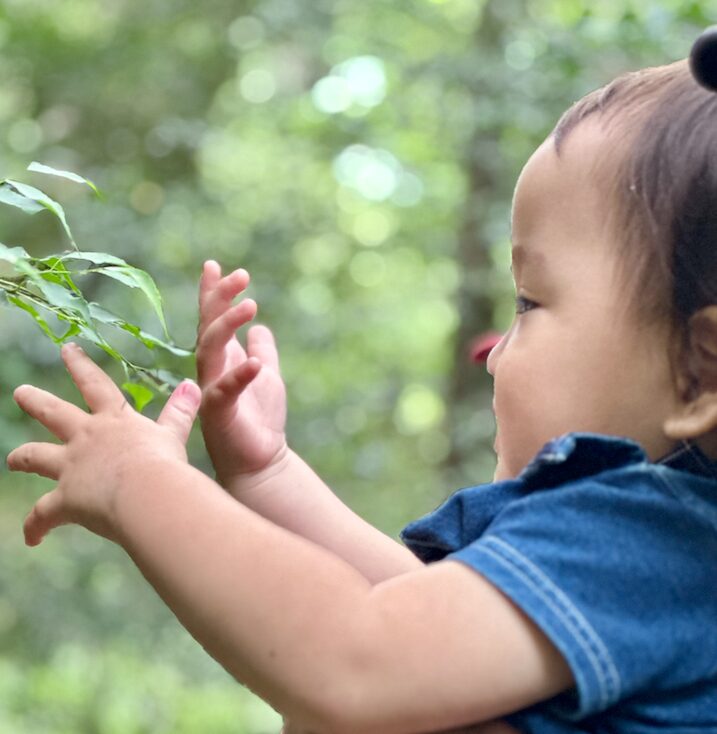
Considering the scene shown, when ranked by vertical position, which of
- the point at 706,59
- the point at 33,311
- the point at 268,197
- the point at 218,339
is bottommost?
the point at 268,197

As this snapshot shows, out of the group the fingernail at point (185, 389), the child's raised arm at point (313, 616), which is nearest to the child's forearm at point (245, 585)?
the child's raised arm at point (313, 616)

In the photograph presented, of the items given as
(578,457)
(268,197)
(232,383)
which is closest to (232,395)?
(232,383)

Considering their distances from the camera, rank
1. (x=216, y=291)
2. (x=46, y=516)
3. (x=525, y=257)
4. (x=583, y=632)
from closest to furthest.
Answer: (x=583, y=632), (x=46, y=516), (x=525, y=257), (x=216, y=291)

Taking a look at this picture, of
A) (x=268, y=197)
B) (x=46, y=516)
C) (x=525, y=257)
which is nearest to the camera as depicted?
(x=46, y=516)

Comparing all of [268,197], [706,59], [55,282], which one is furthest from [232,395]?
[268,197]

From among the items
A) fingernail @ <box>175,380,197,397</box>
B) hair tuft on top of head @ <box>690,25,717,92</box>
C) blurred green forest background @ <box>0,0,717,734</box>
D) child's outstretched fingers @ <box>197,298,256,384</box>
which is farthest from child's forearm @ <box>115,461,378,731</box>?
blurred green forest background @ <box>0,0,717,734</box>

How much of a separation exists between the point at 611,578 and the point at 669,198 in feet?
1.08

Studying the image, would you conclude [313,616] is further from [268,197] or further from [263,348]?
[268,197]

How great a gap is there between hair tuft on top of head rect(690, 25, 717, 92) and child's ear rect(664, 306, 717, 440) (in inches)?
7.3

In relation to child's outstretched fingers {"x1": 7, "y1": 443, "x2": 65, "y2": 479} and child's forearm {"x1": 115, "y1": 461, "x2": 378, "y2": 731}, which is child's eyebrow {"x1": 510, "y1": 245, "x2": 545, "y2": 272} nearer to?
child's forearm {"x1": 115, "y1": 461, "x2": 378, "y2": 731}

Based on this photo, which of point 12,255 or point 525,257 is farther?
point 525,257

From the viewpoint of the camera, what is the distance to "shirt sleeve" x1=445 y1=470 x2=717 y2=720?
2.80ft

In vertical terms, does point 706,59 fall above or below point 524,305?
above

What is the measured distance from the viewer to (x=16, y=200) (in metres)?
0.93
